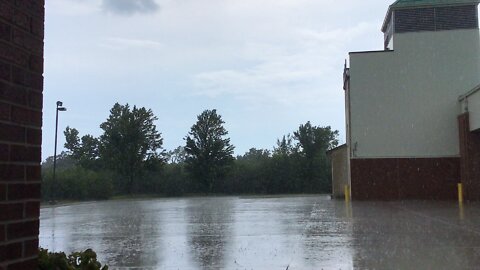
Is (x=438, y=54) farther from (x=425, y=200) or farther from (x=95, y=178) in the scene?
(x=95, y=178)

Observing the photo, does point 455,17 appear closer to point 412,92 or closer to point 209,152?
point 412,92

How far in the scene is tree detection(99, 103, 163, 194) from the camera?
62156mm

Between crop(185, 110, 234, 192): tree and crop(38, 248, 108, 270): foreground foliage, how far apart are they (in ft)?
196

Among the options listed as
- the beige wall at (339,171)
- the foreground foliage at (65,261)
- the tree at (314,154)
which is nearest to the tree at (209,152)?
the tree at (314,154)

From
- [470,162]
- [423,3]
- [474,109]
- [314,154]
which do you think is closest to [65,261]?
[474,109]

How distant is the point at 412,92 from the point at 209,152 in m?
38.9

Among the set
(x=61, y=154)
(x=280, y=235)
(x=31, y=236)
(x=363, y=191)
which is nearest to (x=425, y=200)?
(x=363, y=191)

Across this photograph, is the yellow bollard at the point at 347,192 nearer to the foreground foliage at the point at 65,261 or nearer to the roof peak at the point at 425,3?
the roof peak at the point at 425,3

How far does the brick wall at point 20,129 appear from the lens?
7.80ft

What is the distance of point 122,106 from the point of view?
215 ft

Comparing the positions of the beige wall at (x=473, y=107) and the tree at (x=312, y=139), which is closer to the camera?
the beige wall at (x=473, y=107)

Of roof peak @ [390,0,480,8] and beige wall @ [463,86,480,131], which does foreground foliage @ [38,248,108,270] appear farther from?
roof peak @ [390,0,480,8]

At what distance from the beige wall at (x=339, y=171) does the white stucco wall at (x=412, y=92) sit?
3.21 metres

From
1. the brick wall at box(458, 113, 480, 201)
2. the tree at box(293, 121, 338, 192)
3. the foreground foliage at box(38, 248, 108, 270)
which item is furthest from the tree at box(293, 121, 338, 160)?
the foreground foliage at box(38, 248, 108, 270)
